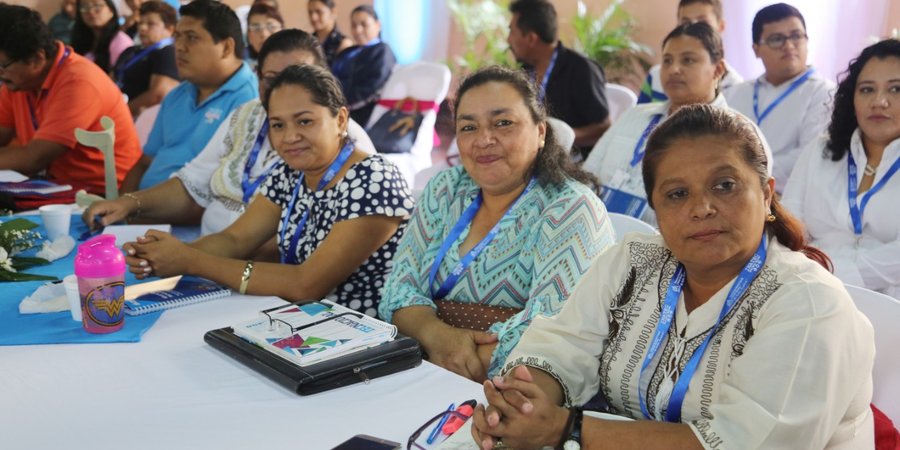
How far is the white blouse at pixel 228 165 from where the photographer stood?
310 cm

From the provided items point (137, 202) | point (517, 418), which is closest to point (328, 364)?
point (517, 418)

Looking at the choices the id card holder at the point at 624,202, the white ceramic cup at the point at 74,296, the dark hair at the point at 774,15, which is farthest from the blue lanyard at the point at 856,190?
the white ceramic cup at the point at 74,296

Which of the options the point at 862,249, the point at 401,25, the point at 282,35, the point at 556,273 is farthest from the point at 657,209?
the point at 401,25

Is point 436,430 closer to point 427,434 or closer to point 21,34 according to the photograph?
point 427,434

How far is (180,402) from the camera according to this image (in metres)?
1.43

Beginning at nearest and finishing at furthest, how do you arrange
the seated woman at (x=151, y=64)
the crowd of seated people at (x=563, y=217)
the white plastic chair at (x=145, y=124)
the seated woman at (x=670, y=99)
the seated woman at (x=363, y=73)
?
the crowd of seated people at (x=563, y=217) < the seated woman at (x=670, y=99) < the white plastic chair at (x=145, y=124) < the seated woman at (x=363, y=73) < the seated woman at (x=151, y=64)

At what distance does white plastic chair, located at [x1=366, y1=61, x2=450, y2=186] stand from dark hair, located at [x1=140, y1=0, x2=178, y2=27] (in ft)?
6.73

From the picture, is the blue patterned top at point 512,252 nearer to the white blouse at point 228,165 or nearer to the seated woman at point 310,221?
the seated woman at point 310,221

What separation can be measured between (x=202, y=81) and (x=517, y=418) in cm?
285

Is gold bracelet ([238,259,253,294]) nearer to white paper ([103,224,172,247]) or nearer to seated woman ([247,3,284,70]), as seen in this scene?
white paper ([103,224,172,247])

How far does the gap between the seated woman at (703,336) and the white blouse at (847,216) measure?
1473 millimetres

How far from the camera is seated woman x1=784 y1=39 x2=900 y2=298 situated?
8.83 ft

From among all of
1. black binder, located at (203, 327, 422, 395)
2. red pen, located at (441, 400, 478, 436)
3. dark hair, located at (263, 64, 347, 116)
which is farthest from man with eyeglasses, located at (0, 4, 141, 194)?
red pen, located at (441, 400, 478, 436)

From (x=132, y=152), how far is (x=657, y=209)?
131 inches
